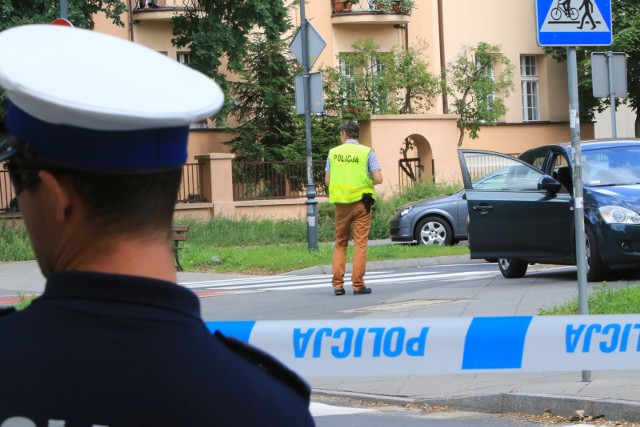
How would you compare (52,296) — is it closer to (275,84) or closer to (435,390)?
(435,390)

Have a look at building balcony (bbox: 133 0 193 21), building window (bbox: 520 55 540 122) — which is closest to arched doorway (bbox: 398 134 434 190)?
building balcony (bbox: 133 0 193 21)

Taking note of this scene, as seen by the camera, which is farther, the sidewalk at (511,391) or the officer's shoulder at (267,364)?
the sidewalk at (511,391)

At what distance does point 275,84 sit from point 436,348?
28542 mm

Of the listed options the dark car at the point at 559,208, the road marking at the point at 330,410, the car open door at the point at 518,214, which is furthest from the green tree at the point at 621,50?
the road marking at the point at 330,410

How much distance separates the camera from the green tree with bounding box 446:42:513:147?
36.0m

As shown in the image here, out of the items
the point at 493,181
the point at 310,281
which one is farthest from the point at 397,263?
the point at 493,181

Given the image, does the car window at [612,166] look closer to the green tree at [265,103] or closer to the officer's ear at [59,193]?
the officer's ear at [59,193]

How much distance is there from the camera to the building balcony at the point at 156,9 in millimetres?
33062

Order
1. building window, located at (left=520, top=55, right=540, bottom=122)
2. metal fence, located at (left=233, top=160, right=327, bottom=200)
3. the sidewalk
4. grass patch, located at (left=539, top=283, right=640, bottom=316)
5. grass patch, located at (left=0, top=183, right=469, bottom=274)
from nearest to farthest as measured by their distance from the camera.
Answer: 1. the sidewalk
2. grass patch, located at (left=539, top=283, right=640, bottom=316)
3. grass patch, located at (left=0, top=183, right=469, bottom=274)
4. metal fence, located at (left=233, top=160, right=327, bottom=200)
5. building window, located at (left=520, top=55, right=540, bottom=122)

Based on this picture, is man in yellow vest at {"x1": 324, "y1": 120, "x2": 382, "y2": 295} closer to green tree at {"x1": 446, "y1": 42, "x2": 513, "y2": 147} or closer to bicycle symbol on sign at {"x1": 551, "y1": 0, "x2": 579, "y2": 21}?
bicycle symbol on sign at {"x1": 551, "y1": 0, "x2": 579, "y2": 21}

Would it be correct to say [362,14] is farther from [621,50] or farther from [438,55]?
[621,50]

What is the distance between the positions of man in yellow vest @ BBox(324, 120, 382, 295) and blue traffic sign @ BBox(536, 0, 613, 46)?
5722mm

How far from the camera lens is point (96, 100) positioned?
1.55 metres

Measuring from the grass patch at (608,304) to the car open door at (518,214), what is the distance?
9.00 ft
